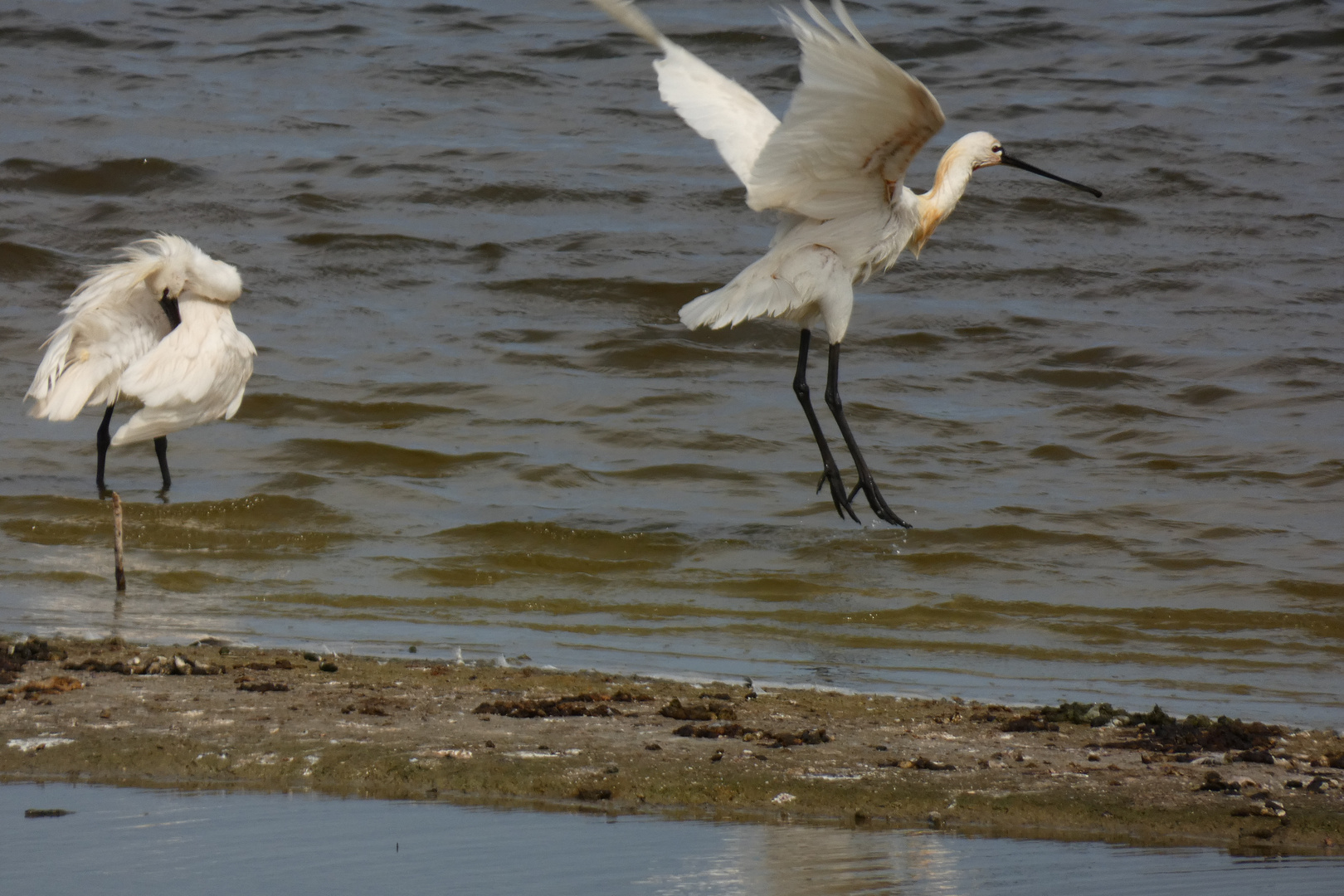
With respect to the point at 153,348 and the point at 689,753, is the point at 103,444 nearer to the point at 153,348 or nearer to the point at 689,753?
the point at 153,348

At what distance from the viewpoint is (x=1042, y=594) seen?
7.52 metres

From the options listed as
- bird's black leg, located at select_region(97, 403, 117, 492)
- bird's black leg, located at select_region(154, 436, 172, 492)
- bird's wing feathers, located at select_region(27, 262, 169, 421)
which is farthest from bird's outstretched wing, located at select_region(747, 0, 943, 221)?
bird's black leg, located at select_region(97, 403, 117, 492)

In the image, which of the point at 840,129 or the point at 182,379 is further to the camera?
the point at 182,379

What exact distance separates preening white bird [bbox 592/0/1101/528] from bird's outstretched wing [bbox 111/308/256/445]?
93.1 inches

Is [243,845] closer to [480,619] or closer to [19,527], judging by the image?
[480,619]

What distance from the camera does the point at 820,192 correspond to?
8.08 metres

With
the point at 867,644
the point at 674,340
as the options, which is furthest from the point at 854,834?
the point at 674,340

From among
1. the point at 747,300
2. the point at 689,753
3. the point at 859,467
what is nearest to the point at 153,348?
the point at 747,300

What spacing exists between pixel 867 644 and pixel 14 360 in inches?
307

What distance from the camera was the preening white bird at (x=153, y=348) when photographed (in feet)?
27.8

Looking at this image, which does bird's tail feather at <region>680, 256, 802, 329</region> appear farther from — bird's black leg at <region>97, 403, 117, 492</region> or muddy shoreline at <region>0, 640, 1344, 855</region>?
bird's black leg at <region>97, 403, 117, 492</region>

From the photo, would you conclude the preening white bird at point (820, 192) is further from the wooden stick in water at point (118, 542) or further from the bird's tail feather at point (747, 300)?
the wooden stick in water at point (118, 542)

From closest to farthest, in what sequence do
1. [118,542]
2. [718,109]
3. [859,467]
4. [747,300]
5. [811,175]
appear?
[118,542], [811,175], [747,300], [718,109], [859,467]

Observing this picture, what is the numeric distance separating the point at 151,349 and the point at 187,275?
0.43m
